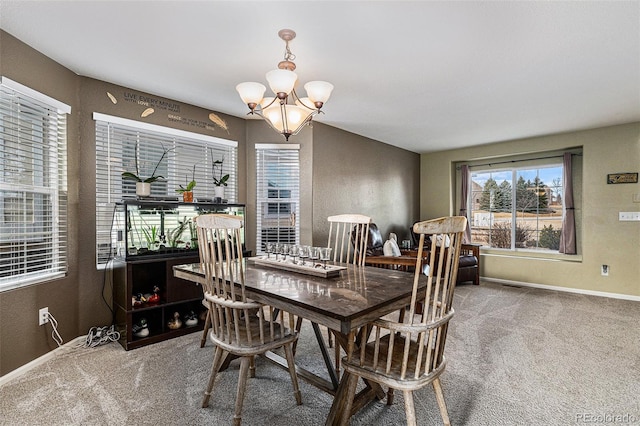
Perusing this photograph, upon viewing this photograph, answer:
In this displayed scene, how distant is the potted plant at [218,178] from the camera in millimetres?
3512

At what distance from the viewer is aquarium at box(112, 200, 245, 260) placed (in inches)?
106

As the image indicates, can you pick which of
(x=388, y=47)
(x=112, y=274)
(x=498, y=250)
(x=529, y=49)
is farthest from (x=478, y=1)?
(x=498, y=250)

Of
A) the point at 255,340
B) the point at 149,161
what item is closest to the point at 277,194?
the point at 149,161

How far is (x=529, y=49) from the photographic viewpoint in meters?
2.34

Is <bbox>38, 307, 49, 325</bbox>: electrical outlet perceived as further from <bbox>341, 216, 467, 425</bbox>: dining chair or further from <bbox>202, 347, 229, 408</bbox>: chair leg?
<bbox>341, 216, 467, 425</bbox>: dining chair

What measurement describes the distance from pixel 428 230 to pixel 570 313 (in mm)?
3548

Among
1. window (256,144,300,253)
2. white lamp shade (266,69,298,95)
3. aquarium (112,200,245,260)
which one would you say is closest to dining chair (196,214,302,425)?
white lamp shade (266,69,298,95)

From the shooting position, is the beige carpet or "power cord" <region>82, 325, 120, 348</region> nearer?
the beige carpet

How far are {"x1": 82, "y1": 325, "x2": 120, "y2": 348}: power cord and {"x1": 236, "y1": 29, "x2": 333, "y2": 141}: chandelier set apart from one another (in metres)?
2.39

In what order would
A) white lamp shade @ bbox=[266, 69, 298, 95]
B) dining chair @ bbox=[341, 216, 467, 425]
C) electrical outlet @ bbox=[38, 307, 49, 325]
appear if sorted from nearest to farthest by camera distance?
1. dining chair @ bbox=[341, 216, 467, 425]
2. white lamp shade @ bbox=[266, 69, 298, 95]
3. electrical outlet @ bbox=[38, 307, 49, 325]

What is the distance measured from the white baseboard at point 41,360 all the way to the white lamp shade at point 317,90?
2810 mm

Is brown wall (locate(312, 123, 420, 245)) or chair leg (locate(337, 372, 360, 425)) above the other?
brown wall (locate(312, 123, 420, 245))

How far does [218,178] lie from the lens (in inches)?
152

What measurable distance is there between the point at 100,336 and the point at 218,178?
1971 mm
